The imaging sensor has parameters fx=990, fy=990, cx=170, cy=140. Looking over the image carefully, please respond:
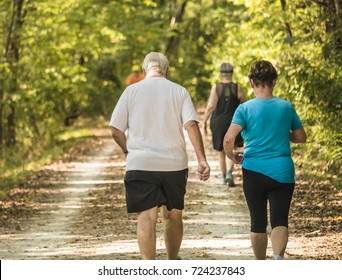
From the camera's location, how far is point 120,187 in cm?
1778

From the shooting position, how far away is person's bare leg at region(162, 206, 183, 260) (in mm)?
8719

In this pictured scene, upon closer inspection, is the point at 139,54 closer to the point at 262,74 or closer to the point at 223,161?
the point at 223,161

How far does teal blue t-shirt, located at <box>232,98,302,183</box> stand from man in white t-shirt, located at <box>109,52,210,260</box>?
0.45 m

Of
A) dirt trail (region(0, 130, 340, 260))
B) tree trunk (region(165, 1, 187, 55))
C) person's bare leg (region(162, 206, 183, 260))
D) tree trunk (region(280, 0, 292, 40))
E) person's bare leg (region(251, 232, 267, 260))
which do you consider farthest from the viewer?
tree trunk (region(165, 1, 187, 55))

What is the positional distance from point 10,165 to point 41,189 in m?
6.50

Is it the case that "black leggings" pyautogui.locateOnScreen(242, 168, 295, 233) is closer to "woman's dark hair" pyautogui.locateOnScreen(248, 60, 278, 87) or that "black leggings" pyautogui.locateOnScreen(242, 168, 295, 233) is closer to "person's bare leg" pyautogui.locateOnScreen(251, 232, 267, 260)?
"person's bare leg" pyautogui.locateOnScreen(251, 232, 267, 260)

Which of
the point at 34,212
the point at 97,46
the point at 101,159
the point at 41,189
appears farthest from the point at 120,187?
the point at 97,46

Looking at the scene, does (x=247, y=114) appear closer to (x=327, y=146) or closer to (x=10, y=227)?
(x=10, y=227)

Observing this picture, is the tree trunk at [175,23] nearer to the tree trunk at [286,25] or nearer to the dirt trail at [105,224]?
the tree trunk at [286,25]

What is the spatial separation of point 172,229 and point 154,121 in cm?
105

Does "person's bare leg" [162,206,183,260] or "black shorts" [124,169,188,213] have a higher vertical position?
"black shorts" [124,169,188,213]

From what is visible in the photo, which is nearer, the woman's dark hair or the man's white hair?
the woman's dark hair

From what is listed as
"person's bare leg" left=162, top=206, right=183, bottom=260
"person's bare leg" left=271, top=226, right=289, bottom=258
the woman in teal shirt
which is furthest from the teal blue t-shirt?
"person's bare leg" left=162, top=206, right=183, bottom=260

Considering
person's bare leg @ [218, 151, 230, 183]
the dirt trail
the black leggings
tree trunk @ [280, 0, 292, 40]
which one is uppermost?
tree trunk @ [280, 0, 292, 40]
